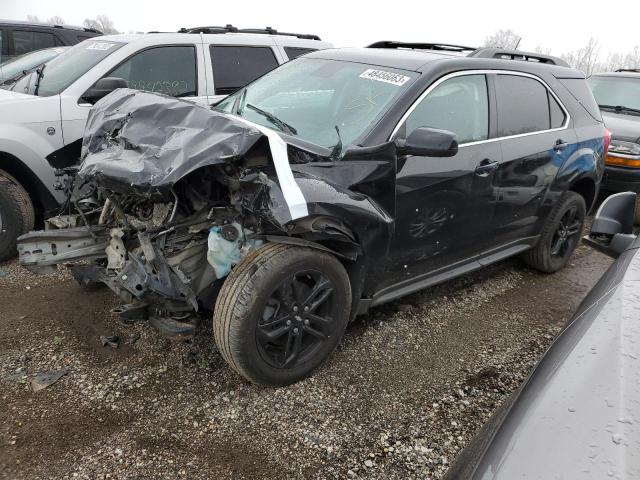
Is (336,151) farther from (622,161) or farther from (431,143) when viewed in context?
(622,161)

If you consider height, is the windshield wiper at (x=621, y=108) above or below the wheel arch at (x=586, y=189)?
above

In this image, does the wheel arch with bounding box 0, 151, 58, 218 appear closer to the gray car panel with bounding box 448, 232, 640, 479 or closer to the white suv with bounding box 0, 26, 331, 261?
the white suv with bounding box 0, 26, 331, 261

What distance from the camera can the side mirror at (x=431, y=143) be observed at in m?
2.61

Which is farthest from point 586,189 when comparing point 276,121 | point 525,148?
point 276,121

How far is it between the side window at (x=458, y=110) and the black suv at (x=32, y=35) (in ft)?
23.1

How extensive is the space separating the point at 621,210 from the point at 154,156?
235cm

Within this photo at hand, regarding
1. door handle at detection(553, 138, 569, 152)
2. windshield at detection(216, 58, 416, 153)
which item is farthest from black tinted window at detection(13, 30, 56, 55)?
door handle at detection(553, 138, 569, 152)

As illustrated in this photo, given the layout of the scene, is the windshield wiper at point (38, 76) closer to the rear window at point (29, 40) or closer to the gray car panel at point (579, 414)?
the rear window at point (29, 40)

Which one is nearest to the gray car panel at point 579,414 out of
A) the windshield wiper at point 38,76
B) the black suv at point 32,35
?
the windshield wiper at point 38,76

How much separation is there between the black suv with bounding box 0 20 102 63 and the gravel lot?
234 inches

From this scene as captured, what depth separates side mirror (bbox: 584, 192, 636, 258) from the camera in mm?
2350

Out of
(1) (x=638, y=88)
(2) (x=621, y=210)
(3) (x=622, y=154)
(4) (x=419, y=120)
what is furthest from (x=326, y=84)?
(1) (x=638, y=88)

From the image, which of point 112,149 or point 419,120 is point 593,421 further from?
Answer: point 112,149

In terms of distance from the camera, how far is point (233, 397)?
268cm
